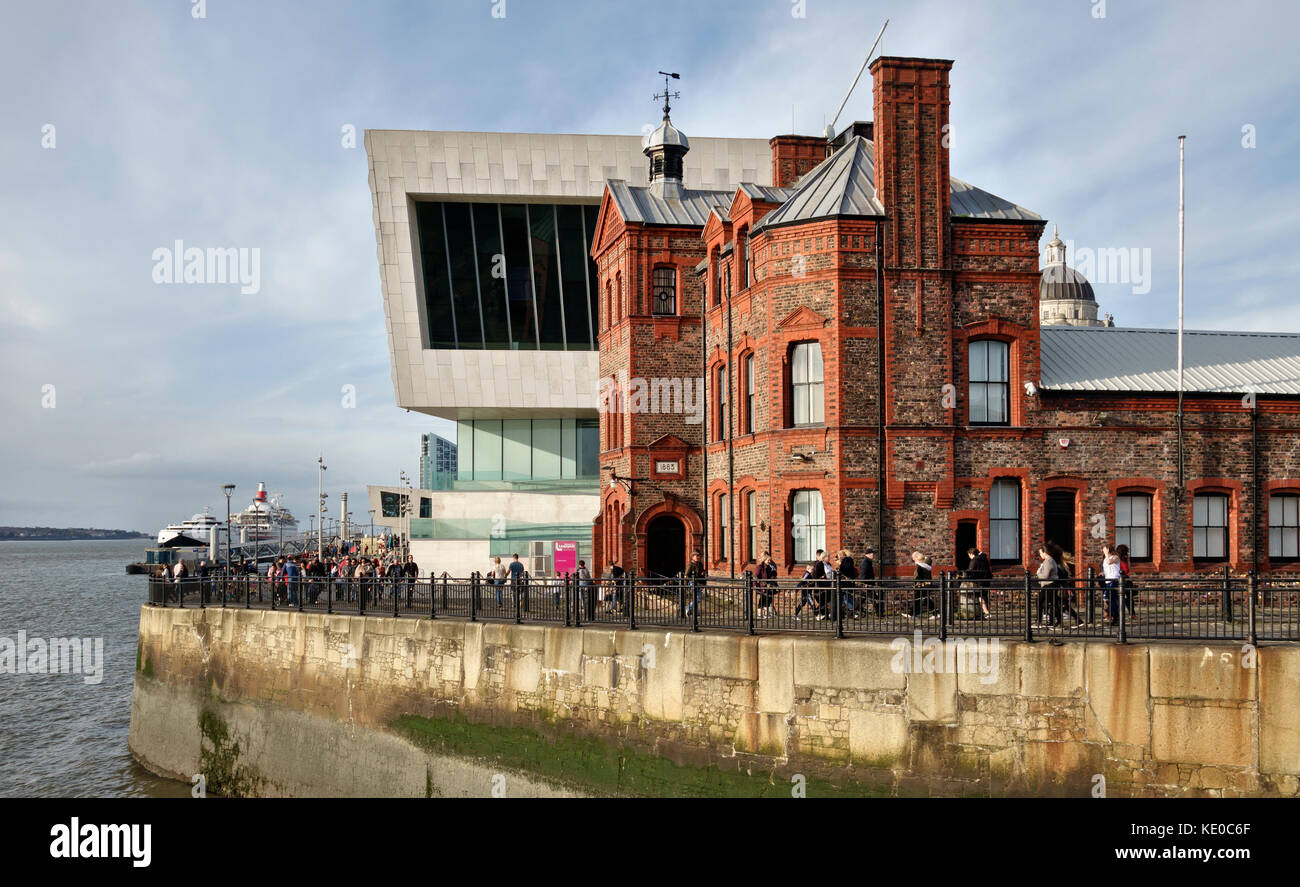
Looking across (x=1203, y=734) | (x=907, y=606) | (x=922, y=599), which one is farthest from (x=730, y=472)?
(x=1203, y=734)

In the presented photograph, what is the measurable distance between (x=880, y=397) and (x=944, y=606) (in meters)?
8.40

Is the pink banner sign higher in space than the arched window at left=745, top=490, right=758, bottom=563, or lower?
lower

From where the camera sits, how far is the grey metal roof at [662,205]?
3234 centimetres

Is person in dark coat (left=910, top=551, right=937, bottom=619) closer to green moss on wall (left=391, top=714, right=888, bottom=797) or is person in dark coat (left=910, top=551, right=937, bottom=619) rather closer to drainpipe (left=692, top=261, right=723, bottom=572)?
green moss on wall (left=391, top=714, right=888, bottom=797)

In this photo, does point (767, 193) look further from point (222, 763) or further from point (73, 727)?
point (73, 727)

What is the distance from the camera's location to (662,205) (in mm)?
33219

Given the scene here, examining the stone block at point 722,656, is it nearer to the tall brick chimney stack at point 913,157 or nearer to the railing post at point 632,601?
the railing post at point 632,601

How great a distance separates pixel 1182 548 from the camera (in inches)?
974

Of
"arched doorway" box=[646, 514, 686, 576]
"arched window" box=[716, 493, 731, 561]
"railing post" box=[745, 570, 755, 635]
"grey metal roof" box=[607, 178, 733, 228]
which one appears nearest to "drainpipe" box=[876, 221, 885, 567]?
"arched window" box=[716, 493, 731, 561]

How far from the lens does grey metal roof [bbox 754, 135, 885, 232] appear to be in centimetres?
2398

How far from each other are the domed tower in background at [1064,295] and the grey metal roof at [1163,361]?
52.4 metres

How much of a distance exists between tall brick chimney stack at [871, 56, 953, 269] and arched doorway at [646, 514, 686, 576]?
36.2 ft
